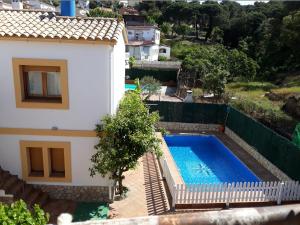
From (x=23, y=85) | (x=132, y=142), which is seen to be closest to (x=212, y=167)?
(x=132, y=142)

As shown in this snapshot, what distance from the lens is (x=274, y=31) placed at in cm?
4519

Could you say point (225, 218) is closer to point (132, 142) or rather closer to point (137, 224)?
point (137, 224)

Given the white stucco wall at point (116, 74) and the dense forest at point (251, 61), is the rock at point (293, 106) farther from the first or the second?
the white stucco wall at point (116, 74)

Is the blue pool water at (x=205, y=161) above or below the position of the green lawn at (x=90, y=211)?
below

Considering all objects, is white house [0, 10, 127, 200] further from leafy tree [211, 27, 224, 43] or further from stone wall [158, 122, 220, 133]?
leafy tree [211, 27, 224, 43]

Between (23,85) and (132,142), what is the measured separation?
508cm

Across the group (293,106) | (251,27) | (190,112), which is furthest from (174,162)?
(251,27)

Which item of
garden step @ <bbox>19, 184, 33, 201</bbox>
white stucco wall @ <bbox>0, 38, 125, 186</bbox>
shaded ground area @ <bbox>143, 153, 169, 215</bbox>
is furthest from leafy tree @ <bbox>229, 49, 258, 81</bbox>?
garden step @ <bbox>19, 184, 33, 201</bbox>

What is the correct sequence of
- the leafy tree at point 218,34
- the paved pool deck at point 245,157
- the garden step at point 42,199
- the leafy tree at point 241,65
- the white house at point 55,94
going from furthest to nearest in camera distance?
the leafy tree at point 218,34, the leafy tree at point 241,65, the paved pool deck at point 245,157, the garden step at point 42,199, the white house at point 55,94

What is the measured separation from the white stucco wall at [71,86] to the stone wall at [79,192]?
282cm

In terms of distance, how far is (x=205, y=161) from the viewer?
21.6 metres

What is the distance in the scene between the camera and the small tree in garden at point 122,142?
1229cm

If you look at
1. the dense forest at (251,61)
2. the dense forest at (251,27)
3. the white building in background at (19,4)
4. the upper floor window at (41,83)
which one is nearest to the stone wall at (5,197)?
the upper floor window at (41,83)

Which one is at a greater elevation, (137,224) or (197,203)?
(137,224)
